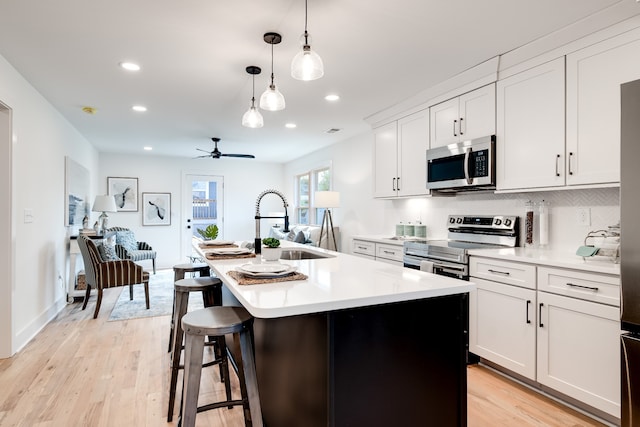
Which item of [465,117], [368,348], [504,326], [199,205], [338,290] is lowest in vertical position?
[504,326]

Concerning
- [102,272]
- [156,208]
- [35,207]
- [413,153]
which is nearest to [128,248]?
[156,208]

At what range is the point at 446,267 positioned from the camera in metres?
2.98

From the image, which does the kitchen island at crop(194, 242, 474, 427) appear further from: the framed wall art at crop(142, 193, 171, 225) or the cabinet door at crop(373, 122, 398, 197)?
the framed wall art at crop(142, 193, 171, 225)

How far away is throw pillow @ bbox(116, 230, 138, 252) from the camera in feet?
20.3

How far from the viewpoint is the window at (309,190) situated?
689 cm

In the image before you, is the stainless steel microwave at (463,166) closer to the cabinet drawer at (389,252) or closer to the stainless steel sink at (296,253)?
the cabinet drawer at (389,252)

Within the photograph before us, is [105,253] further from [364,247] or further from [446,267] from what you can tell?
[446,267]

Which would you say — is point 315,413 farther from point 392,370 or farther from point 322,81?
point 322,81

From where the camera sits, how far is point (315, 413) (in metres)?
1.44

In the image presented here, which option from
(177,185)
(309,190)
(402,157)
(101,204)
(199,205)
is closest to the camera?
(402,157)

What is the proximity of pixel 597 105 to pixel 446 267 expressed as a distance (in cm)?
150

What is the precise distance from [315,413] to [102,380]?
6.43ft

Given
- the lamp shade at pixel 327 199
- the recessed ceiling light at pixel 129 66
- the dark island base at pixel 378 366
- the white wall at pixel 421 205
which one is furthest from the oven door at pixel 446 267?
the recessed ceiling light at pixel 129 66

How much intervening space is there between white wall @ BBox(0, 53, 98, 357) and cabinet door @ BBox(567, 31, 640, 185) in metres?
4.19
